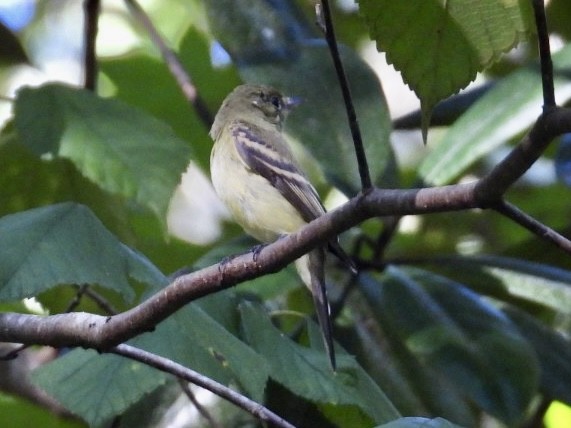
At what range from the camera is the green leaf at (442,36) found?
1.43 meters

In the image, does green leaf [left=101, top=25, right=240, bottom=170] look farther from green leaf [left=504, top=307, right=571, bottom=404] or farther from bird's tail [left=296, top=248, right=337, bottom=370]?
green leaf [left=504, top=307, right=571, bottom=404]

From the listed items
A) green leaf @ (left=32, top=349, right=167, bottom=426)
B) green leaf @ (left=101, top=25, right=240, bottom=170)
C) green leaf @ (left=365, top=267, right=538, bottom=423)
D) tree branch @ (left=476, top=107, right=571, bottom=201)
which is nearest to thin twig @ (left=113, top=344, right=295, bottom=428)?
green leaf @ (left=32, top=349, right=167, bottom=426)

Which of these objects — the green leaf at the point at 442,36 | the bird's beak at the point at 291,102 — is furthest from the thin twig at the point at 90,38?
the green leaf at the point at 442,36

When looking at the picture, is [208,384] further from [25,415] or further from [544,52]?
[25,415]

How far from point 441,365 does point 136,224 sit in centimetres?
166

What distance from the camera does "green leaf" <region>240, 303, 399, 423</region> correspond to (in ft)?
7.67

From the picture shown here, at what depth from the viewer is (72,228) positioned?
2207 mm

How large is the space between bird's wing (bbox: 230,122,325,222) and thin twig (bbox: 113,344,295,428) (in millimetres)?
1319

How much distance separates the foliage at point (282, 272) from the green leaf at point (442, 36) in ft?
1.95

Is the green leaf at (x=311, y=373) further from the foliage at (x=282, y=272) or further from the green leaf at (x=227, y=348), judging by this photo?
the green leaf at (x=227, y=348)

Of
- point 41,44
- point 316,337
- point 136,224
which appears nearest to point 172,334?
point 316,337

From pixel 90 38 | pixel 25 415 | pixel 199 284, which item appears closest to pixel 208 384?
pixel 199 284

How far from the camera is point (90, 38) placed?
3604mm

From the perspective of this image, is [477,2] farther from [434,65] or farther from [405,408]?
[405,408]
